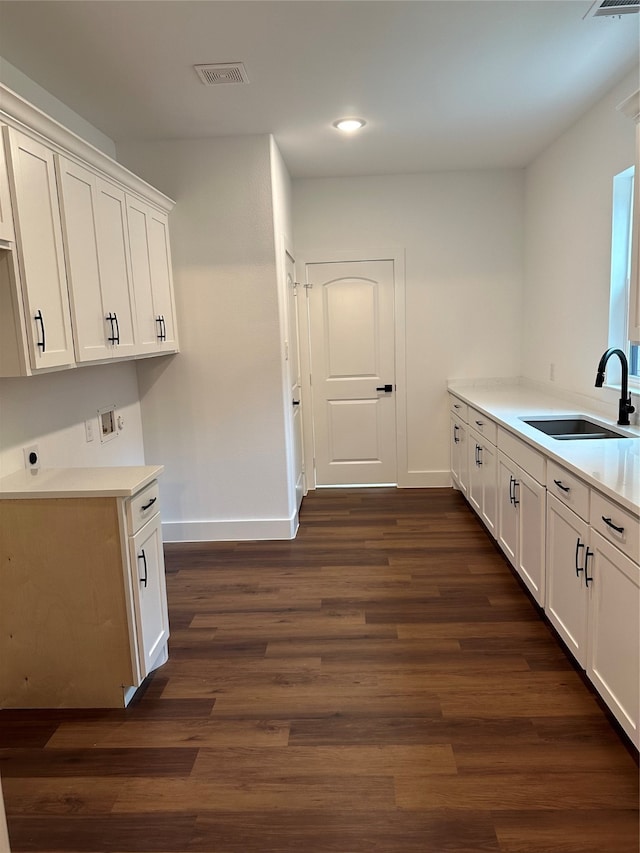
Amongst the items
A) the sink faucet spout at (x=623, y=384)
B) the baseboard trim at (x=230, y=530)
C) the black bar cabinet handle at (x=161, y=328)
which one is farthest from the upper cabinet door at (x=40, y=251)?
the sink faucet spout at (x=623, y=384)

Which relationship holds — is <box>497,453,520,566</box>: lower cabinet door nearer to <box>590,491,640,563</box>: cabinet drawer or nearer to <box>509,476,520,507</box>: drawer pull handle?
<box>509,476,520,507</box>: drawer pull handle

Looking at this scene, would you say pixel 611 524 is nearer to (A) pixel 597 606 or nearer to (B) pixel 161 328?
(A) pixel 597 606

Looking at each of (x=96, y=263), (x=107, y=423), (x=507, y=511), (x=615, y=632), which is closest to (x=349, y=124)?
(x=96, y=263)

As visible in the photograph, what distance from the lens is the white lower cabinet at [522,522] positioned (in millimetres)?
2775

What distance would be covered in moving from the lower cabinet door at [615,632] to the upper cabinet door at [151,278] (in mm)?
2499

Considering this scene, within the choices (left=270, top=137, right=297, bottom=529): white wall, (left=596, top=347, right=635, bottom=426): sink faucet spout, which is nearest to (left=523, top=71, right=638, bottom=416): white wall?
(left=596, top=347, right=635, bottom=426): sink faucet spout

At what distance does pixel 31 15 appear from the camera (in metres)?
2.28

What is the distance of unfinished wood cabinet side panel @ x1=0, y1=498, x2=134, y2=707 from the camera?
225cm

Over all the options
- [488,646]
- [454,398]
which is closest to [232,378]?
[454,398]

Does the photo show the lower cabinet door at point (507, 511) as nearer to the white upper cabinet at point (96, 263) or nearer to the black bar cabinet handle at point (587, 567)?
the black bar cabinet handle at point (587, 567)

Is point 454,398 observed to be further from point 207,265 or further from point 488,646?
point 488,646

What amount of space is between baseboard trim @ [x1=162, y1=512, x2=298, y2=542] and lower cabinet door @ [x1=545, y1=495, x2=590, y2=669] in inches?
77.4

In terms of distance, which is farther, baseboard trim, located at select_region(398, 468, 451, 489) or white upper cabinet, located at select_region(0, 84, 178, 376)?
baseboard trim, located at select_region(398, 468, 451, 489)

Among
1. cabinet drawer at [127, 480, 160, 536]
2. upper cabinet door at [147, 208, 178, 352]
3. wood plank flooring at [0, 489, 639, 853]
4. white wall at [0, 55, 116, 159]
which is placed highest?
white wall at [0, 55, 116, 159]
